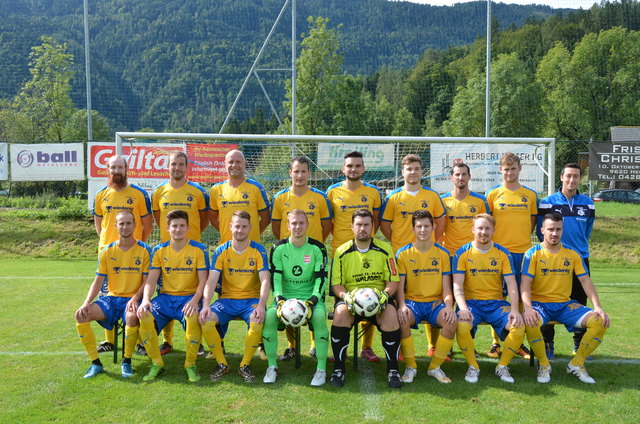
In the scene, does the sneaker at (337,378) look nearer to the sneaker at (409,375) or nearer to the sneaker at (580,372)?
the sneaker at (409,375)

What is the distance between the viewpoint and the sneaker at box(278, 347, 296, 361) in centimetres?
439

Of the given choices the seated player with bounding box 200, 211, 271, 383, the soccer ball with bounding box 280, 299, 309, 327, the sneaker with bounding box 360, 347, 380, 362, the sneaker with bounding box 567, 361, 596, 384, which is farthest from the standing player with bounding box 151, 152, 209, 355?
the sneaker with bounding box 567, 361, 596, 384

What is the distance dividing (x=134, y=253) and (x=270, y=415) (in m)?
1.94

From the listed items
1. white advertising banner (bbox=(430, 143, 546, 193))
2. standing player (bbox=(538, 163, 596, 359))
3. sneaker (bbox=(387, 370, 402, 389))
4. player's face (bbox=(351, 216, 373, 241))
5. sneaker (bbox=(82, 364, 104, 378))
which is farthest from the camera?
white advertising banner (bbox=(430, 143, 546, 193))

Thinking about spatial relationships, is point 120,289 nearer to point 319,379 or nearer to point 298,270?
point 298,270

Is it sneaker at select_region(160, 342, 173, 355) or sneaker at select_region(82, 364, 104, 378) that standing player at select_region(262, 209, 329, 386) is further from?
sneaker at select_region(82, 364, 104, 378)

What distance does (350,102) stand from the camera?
1313 centimetres

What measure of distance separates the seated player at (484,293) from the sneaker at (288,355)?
1471mm

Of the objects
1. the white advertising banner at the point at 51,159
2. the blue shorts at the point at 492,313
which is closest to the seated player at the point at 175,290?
the blue shorts at the point at 492,313

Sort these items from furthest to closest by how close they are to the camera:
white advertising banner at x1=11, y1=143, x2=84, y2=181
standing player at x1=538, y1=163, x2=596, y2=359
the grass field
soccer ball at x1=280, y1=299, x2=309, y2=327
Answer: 1. white advertising banner at x1=11, y1=143, x2=84, y2=181
2. standing player at x1=538, y1=163, x2=596, y2=359
3. soccer ball at x1=280, y1=299, x2=309, y2=327
4. the grass field

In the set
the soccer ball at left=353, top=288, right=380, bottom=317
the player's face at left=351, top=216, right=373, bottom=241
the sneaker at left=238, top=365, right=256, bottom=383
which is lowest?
the sneaker at left=238, top=365, right=256, bottom=383

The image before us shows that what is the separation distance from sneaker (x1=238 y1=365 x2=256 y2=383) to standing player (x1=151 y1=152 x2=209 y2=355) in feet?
3.61

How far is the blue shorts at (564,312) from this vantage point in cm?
399

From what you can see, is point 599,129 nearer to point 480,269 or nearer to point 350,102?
point 350,102
